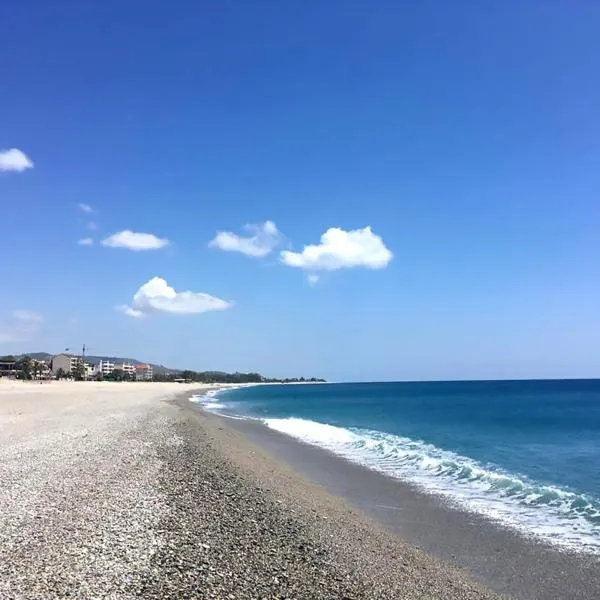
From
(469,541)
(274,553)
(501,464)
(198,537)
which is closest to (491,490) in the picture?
(469,541)

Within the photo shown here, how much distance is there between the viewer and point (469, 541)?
1259cm

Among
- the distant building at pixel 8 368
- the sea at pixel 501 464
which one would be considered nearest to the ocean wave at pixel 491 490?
the sea at pixel 501 464

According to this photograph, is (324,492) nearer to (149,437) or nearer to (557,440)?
(149,437)

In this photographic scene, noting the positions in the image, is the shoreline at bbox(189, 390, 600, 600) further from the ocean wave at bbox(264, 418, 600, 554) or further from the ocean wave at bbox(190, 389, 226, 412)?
the ocean wave at bbox(190, 389, 226, 412)

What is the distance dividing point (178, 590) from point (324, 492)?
1034 centimetres

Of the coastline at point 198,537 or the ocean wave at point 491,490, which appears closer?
the coastline at point 198,537

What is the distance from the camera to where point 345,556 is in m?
9.95

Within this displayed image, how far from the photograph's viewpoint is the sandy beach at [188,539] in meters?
7.80

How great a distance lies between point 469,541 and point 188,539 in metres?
6.61

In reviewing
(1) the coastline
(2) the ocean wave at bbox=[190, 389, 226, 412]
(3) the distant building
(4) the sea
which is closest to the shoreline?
(1) the coastline

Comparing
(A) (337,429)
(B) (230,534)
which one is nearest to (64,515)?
(B) (230,534)

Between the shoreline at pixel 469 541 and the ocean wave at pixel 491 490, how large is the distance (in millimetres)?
759

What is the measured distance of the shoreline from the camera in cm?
998

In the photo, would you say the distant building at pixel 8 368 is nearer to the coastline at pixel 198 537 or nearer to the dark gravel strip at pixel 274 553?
the coastline at pixel 198 537
